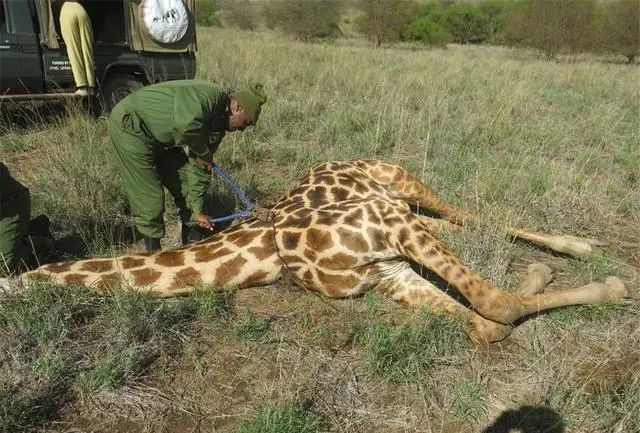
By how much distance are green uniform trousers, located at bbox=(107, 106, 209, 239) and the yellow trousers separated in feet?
12.0

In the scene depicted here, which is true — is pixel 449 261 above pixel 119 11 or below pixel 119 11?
below

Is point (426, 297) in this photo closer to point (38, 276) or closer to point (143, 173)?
point (143, 173)

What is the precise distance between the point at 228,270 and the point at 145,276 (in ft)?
1.76

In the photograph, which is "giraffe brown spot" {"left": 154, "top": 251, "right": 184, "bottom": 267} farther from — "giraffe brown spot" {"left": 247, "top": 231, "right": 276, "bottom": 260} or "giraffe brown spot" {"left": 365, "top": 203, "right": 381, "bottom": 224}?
"giraffe brown spot" {"left": 365, "top": 203, "right": 381, "bottom": 224}

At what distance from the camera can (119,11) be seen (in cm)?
862

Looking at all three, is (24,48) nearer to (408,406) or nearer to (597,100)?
(408,406)

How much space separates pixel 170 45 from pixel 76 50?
1514 millimetres

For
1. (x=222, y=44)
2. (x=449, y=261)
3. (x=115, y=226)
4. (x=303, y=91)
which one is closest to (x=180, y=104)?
(x=115, y=226)

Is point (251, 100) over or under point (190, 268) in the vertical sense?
over

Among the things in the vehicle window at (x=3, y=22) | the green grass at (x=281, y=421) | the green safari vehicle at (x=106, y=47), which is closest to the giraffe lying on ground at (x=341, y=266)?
the green grass at (x=281, y=421)

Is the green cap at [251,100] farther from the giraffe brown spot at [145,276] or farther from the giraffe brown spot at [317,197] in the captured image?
the giraffe brown spot at [145,276]

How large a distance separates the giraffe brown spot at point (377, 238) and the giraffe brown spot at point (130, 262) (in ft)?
5.05

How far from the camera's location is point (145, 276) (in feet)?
10.6

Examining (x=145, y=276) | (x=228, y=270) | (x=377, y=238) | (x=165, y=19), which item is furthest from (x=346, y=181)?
(x=165, y=19)
